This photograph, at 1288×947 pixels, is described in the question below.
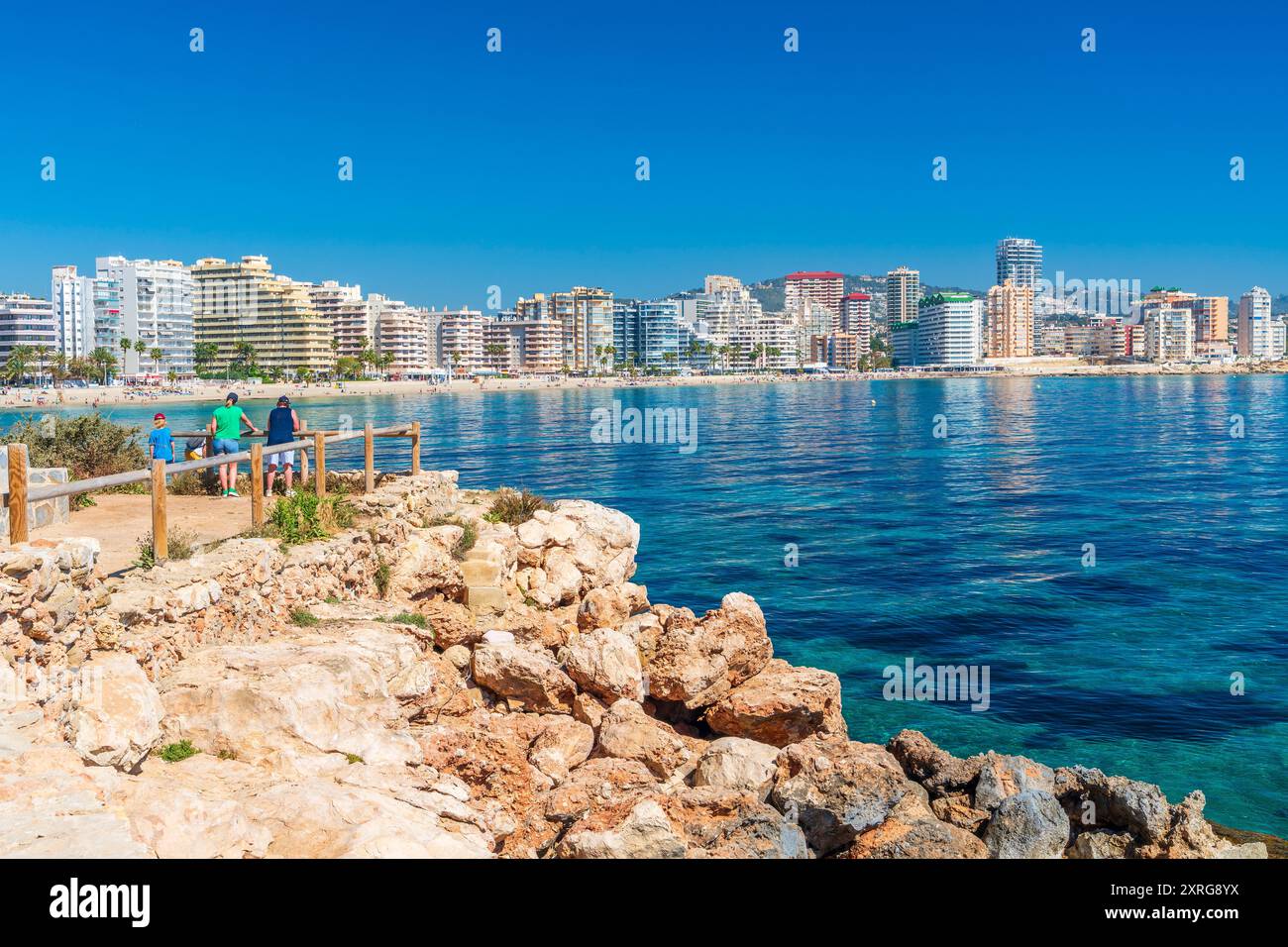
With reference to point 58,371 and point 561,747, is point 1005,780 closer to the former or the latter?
point 561,747

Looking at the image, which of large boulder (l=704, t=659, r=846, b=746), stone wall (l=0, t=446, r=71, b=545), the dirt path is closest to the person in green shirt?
the dirt path

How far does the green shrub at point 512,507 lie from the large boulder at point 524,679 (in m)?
6.29

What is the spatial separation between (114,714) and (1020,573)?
67.4 ft

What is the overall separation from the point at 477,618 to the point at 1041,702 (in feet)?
27.1

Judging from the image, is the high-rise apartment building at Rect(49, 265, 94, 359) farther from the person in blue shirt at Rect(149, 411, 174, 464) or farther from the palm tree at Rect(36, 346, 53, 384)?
the person in blue shirt at Rect(149, 411, 174, 464)

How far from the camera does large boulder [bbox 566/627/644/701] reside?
12.1 metres

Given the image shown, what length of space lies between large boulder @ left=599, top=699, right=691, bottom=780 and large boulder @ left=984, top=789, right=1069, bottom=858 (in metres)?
3.18

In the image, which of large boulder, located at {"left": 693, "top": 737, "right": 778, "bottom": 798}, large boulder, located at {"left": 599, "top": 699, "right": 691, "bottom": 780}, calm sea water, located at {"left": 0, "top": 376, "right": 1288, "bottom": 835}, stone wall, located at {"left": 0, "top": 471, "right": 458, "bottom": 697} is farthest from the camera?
calm sea water, located at {"left": 0, "top": 376, "right": 1288, "bottom": 835}

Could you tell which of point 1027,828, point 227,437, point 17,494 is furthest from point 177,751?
point 227,437

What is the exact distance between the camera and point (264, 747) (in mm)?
8328
